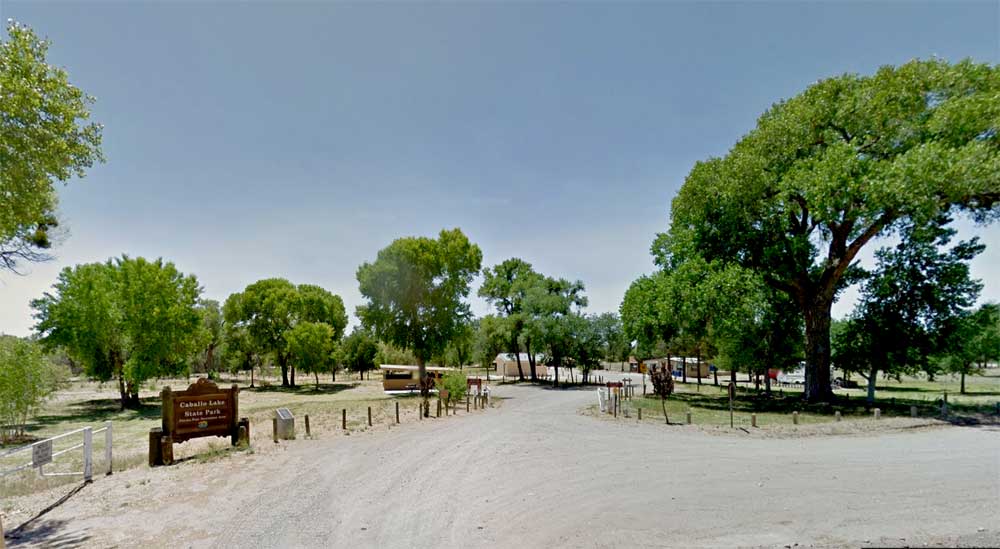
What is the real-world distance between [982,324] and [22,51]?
118 ft

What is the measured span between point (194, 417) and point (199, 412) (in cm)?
18

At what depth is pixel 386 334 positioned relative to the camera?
35156mm

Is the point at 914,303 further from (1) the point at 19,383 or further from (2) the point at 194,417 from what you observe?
(1) the point at 19,383

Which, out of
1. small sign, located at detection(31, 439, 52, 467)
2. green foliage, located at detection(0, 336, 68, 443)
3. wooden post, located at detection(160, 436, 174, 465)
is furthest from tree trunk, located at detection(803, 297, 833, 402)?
green foliage, located at detection(0, 336, 68, 443)

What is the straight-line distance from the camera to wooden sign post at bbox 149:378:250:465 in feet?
36.8

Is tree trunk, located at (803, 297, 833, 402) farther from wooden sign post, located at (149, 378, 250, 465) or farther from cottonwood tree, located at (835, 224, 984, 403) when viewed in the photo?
wooden sign post, located at (149, 378, 250, 465)

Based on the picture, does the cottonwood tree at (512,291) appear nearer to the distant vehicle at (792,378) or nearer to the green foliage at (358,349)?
the green foliage at (358,349)

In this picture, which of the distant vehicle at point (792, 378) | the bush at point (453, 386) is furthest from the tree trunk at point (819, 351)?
the distant vehicle at point (792, 378)

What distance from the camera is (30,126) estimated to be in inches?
275

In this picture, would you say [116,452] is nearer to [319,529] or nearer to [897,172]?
[319,529]

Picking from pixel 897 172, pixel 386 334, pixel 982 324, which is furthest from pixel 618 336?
pixel 897 172

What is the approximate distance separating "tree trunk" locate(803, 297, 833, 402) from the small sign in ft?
94.5

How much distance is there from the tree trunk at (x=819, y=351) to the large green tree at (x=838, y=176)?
52 mm

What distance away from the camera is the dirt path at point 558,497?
21.3 ft
